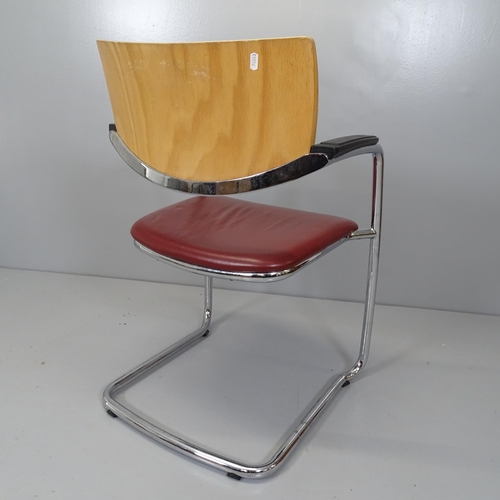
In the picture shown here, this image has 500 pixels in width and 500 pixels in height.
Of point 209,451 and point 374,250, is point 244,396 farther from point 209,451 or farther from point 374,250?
point 374,250

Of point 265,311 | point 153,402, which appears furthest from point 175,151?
point 265,311

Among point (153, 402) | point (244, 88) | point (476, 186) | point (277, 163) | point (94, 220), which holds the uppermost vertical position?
point (244, 88)

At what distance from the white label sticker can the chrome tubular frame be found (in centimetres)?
18

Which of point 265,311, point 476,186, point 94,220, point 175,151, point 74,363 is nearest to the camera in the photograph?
point 175,151

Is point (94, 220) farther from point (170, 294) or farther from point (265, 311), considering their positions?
point (265, 311)

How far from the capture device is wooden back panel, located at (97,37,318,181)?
842 millimetres

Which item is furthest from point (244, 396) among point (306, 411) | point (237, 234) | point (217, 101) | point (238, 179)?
point (217, 101)

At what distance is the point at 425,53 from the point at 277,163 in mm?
880

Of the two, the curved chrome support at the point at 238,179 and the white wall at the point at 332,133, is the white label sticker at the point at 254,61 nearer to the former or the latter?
the curved chrome support at the point at 238,179

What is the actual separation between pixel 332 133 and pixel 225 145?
81cm

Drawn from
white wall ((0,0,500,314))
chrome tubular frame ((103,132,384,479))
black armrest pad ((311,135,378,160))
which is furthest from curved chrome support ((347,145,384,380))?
white wall ((0,0,500,314))

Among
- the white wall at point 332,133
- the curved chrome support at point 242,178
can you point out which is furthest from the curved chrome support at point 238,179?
the white wall at point 332,133

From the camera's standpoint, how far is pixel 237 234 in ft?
3.62

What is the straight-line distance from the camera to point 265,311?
1.79m
